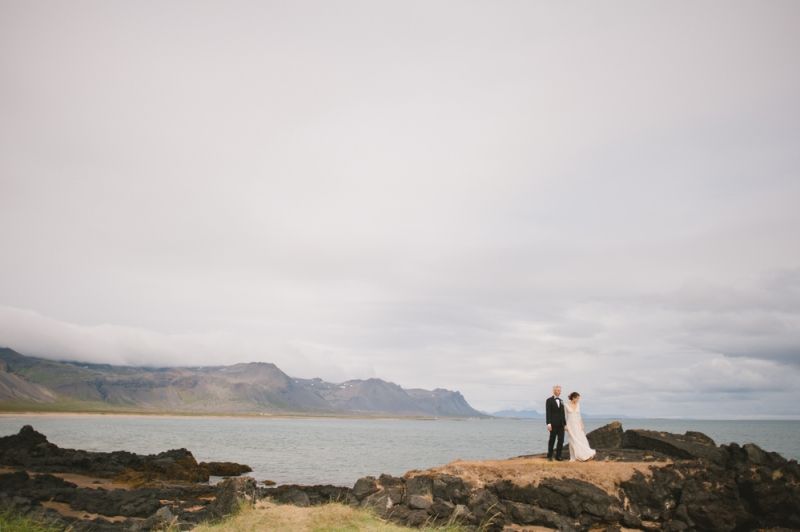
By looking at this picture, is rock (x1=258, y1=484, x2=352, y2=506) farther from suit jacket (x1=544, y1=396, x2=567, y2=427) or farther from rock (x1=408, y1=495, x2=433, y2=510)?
suit jacket (x1=544, y1=396, x2=567, y2=427)

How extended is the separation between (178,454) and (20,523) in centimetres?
3740

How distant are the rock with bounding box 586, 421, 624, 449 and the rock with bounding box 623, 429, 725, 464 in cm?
42

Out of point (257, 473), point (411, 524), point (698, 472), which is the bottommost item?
point (257, 473)

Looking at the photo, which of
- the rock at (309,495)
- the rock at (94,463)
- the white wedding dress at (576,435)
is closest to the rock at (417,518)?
the rock at (309,495)

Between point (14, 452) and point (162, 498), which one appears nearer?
point (162, 498)

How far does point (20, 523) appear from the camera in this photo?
14.8m

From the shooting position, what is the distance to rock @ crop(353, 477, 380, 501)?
895 inches

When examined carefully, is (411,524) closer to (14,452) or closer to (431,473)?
(431,473)

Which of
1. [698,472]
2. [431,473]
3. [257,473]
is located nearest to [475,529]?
[431,473]

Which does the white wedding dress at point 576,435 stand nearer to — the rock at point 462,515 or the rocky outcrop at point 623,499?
the rocky outcrop at point 623,499

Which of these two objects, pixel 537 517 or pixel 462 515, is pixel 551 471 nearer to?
pixel 537 517

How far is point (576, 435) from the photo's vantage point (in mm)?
22281

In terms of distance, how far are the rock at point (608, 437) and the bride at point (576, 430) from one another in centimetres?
569

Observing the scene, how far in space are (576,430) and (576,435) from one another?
0.34 meters
